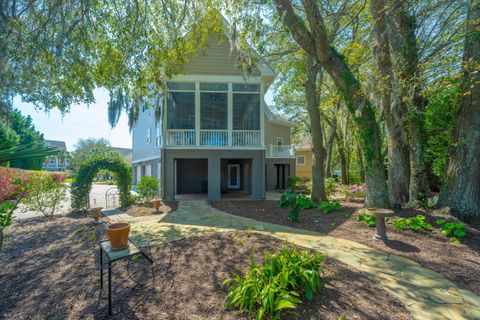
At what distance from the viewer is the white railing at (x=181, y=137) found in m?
9.73

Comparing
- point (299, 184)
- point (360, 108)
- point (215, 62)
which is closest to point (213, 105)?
point (215, 62)

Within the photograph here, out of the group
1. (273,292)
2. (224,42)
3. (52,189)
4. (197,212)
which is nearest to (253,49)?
(224,42)

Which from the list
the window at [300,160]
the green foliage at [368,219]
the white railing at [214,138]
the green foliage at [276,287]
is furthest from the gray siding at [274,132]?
the green foliage at [276,287]

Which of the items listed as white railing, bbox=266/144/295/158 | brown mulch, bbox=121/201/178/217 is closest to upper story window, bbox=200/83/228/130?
white railing, bbox=266/144/295/158

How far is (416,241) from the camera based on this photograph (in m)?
4.44

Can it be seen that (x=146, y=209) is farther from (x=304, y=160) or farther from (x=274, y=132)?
(x=304, y=160)

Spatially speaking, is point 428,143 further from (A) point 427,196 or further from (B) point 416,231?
(B) point 416,231

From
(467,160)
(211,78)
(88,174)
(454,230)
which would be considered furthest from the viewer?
(211,78)

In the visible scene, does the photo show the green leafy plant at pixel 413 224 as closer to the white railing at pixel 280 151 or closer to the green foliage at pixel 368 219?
the green foliage at pixel 368 219

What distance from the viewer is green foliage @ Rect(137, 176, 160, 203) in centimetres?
876

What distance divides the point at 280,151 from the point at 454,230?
35.9ft

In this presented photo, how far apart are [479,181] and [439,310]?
455 cm

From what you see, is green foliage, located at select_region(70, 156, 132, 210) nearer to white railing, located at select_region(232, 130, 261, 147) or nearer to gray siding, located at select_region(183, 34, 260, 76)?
white railing, located at select_region(232, 130, 261, 147)

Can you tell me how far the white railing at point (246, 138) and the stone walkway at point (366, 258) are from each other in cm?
394
